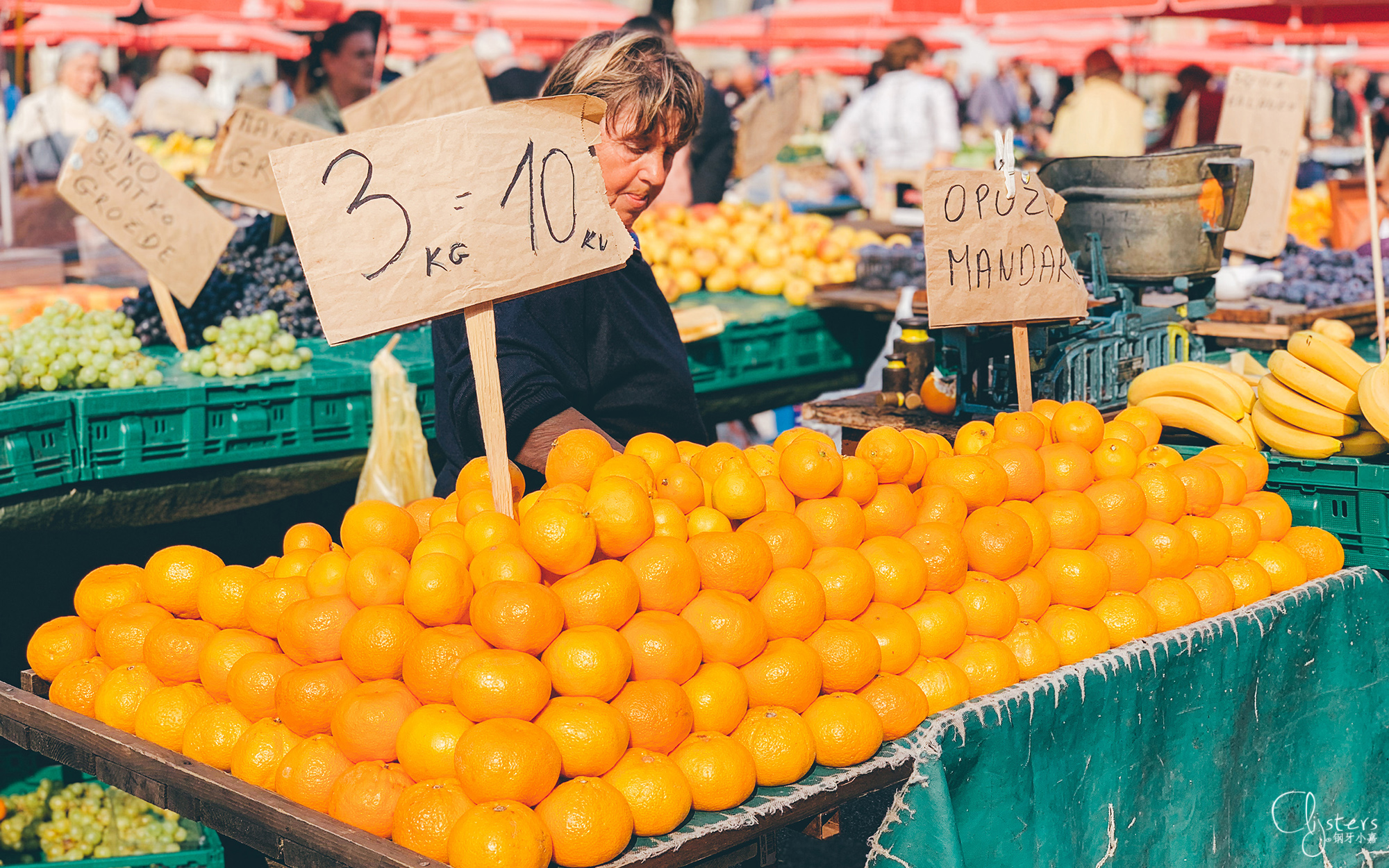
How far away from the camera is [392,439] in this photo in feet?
13.4

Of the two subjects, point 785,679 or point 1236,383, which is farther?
point 1236,383

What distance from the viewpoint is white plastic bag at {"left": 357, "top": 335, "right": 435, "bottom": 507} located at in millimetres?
4031

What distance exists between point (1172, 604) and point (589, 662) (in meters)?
1.16

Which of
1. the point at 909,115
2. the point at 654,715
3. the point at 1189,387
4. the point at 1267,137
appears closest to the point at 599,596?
the point at 654,715

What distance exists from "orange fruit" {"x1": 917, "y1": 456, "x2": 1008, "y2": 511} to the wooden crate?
616mm

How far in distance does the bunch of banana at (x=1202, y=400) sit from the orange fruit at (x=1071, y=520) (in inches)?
28.9

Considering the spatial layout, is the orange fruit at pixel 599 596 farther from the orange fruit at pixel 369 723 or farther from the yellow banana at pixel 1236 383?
the yellow banana at pixel 1236 383

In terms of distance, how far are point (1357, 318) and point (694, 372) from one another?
2.49 meters

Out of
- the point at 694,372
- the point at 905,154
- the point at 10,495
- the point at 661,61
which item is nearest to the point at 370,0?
the point at 905,154

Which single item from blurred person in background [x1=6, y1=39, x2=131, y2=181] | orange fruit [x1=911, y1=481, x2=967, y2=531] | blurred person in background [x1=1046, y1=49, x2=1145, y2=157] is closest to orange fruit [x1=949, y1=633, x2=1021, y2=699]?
orange fruit [x1=911, y1=481, x2=967, y2=531]

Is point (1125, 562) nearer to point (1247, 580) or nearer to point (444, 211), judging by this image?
point (1247, 580)

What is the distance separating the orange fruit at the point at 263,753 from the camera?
169 centimetres

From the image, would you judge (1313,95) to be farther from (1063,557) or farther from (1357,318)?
(1063,557)

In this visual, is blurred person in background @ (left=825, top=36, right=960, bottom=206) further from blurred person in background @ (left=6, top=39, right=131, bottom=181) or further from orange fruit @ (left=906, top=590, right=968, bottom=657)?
orange fruit @ (left=906, top=590, right=968, bottom=657)
